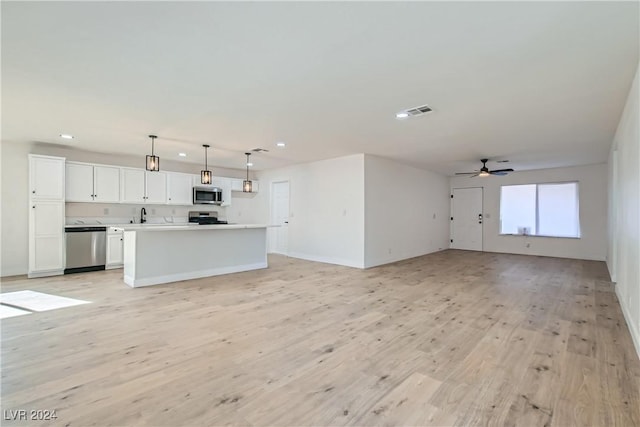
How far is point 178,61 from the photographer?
8.04 feet

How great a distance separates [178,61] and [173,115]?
1521 millimetres

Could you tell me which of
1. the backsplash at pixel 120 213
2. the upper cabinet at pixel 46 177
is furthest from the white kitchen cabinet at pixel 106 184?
the upper cabinet at pixel 46 177

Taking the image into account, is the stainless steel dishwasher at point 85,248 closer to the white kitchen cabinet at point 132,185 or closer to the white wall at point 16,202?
the white wall at point 16,202

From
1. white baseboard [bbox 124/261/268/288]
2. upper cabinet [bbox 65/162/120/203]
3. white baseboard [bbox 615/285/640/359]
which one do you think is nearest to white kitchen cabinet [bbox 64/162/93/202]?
upper cabinet [bbox 65/162/120/203]

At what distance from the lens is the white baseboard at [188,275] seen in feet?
15.4

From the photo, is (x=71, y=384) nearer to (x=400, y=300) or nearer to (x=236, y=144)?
(x=400, y=300)

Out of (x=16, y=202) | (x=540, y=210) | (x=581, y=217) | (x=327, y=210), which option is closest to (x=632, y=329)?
(x=327, y=210)

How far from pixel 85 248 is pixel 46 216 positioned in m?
0.84

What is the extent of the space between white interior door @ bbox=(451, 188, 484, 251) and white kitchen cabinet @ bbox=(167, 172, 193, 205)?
8.07 metres

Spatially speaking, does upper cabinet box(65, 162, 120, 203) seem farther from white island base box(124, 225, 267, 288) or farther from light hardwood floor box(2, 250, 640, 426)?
light hardwood floor box(2, 250, 640, 426)

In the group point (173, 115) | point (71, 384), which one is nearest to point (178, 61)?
point (173, 115)

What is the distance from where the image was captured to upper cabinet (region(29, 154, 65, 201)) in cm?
531

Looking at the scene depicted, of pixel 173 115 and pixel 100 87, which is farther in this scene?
pixel 173 115

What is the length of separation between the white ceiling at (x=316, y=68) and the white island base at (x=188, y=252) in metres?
1.68
